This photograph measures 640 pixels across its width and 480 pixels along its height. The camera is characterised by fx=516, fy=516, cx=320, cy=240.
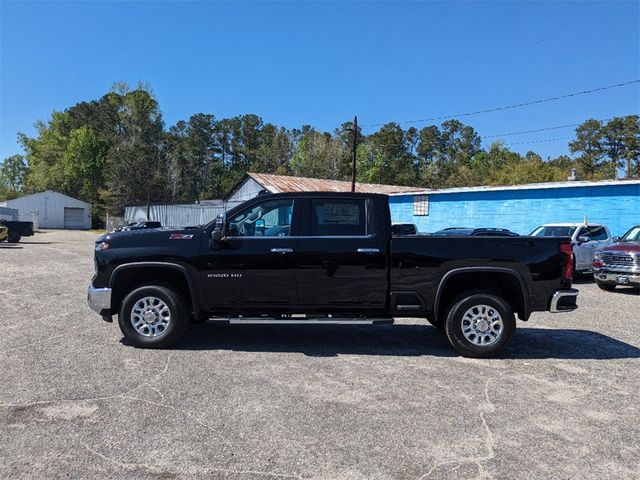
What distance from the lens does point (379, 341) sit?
7.23 m

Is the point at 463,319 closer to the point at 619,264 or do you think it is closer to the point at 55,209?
the point at 619,264

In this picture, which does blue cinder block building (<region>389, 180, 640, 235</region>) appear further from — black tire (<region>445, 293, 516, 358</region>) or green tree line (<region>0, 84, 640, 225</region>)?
green tree line (<region>0, 84, 640, 225</region>)

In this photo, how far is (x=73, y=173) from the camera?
7969 cm

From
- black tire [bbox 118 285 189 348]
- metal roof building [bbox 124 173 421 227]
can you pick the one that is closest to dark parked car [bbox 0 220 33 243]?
metal roof building [bbox 124 173 421 227]

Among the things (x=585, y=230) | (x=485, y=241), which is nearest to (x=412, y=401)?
(x=485, y=241)

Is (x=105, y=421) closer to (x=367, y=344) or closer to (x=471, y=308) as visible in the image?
(x=367, y=344)

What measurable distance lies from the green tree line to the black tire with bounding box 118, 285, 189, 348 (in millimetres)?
57002

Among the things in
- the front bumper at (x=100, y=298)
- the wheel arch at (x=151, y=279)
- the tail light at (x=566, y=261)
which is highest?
the tail light at (x=566, y=261)

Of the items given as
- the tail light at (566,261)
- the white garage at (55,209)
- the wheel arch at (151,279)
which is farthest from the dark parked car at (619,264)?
the white garage at (55,209)

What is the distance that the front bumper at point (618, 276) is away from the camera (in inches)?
485

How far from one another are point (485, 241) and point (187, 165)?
85637mm

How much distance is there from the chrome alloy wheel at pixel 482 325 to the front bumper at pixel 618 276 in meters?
7.97

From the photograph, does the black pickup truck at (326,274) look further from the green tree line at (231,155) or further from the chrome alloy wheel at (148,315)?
the green tree line at (231,155)

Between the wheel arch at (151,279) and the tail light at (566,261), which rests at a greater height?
the tail light at (566,261)
